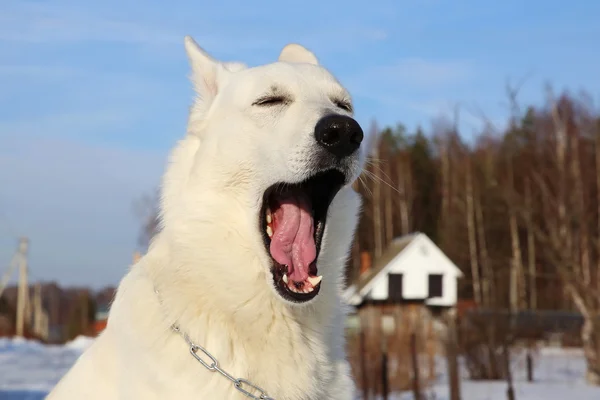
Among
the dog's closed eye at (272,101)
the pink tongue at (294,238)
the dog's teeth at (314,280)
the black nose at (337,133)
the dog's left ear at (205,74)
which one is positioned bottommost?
the dog's teeth at (314,280)

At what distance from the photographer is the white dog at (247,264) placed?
317 cm

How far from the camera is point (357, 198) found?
371cm

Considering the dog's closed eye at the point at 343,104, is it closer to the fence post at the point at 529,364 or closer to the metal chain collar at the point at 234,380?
the metal chain collar at the point at 234,380

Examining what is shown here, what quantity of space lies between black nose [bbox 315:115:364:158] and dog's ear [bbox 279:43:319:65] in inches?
36.1

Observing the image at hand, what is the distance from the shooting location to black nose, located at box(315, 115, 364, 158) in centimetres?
328

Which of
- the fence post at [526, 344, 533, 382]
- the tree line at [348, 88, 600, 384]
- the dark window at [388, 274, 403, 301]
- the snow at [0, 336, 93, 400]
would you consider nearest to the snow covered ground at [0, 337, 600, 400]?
the snow at [0, 336, 93, 400]

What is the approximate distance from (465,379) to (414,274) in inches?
1068

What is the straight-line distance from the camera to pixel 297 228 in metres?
3.50

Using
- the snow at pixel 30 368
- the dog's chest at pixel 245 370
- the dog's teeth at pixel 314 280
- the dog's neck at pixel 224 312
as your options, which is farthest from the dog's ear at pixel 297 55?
the snow at pixel 30 368

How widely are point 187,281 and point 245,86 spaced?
95 cm

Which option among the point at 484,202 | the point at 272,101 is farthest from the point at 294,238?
the point at 484,202

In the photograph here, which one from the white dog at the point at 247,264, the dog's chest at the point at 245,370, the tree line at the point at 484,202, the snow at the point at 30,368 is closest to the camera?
the dog's chest at the point at 245,370

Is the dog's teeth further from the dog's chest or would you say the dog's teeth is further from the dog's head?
the dog's chest

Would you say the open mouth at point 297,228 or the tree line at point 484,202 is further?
the tree line at point 484,202
